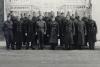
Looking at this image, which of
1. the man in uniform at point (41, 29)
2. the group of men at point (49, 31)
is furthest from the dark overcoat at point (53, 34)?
the man in uniform at point (41, 29)

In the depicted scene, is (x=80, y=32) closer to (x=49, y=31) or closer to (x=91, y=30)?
(x=91, y=30)

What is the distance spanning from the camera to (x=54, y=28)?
22.3 metres

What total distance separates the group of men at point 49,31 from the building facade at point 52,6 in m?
2.34

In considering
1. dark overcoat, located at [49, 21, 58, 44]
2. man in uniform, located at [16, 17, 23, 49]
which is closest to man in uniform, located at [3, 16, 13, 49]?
man in uniform, located at [16, 17, 23, 49]

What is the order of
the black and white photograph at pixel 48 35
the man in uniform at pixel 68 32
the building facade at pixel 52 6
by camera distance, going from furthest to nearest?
the building facade at pixel 52 6
the man in uniform at pixel 68 32
the black and white photograph at pixel 48 35

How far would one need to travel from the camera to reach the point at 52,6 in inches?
992

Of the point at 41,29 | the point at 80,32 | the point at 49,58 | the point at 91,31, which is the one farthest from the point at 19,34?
the point at 49,58

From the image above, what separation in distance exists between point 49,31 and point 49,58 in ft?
13.3

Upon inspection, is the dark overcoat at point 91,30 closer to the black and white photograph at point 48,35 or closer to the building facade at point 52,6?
the black and white photograph at point 48,35

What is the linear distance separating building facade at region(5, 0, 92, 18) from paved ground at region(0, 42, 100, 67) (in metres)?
3.10

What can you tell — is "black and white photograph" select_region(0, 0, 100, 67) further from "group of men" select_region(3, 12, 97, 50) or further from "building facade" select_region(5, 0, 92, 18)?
"building facade" select_region(5, 0, 92, 18)

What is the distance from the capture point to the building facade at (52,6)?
2505cm

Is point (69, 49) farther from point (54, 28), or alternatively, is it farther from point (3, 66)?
point (3, 66)

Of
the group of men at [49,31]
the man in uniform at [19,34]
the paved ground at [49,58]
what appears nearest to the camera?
the paved ground at [49,58]
